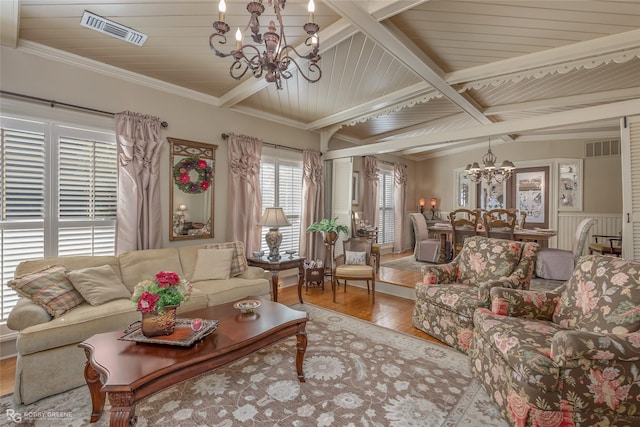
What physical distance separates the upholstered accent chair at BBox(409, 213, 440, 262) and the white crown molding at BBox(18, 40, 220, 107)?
436cm

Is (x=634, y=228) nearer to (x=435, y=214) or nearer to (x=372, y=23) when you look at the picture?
(x=372, y=23)

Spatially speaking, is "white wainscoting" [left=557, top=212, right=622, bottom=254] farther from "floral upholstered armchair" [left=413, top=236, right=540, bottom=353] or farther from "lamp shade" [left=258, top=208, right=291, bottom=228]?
"lamp shade" [left=258, top=208, right=291, bottom=228]

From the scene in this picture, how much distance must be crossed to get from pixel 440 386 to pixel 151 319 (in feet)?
6.69

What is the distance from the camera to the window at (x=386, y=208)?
741 centimetres

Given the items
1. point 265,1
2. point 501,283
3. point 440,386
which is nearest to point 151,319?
point 440,386

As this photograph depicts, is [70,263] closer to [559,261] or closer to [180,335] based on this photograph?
[180,335]

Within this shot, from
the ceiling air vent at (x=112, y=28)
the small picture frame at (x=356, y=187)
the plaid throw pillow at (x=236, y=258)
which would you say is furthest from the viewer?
the small picture frame at (x=356, y=187)

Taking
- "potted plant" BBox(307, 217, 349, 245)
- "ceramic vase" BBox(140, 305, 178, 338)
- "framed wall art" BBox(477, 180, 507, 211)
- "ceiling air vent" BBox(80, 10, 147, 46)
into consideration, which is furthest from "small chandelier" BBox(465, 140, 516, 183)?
"ceramic vase" BBox(140, 305, 178, 338)

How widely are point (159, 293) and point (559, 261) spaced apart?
5.42 metres

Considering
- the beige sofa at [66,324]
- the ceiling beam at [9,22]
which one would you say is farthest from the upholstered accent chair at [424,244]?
the ceiling beam at [9,22]

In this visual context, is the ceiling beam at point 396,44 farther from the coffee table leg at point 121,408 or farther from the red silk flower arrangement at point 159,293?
the coffee table leg at point 121,408

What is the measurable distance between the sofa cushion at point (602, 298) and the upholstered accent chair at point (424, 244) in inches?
141

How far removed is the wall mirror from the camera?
3.70m

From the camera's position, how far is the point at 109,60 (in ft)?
9.93
